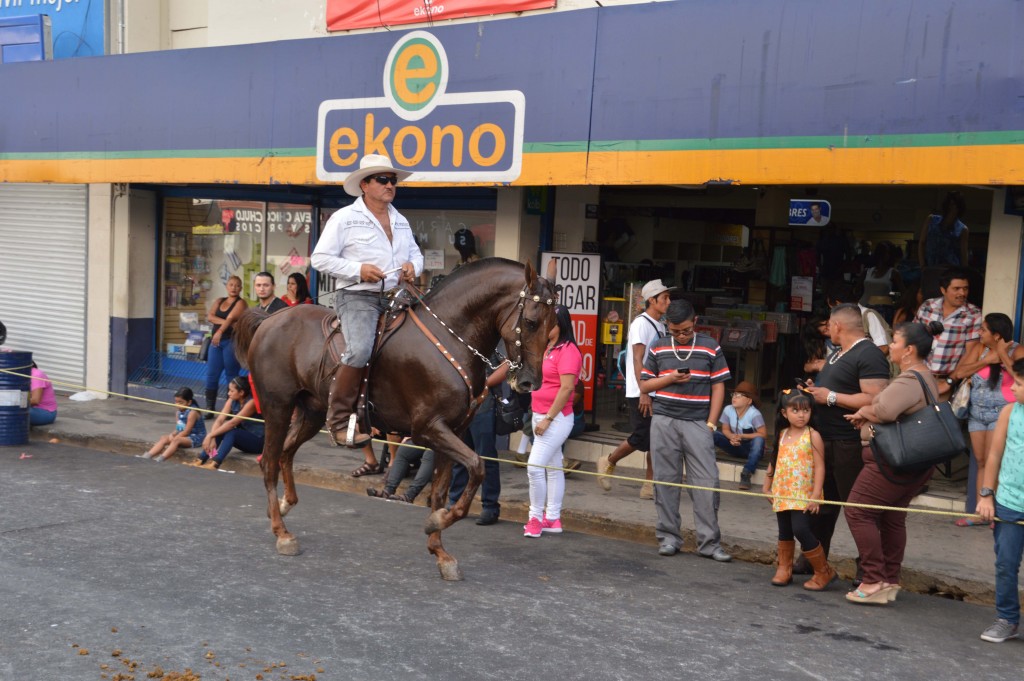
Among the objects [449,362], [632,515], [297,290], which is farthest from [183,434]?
[449,362]

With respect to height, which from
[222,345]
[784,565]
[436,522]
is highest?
[222,345]

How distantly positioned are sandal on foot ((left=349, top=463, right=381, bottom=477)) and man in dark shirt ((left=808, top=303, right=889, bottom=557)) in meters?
5.08

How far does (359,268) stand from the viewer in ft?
26.1

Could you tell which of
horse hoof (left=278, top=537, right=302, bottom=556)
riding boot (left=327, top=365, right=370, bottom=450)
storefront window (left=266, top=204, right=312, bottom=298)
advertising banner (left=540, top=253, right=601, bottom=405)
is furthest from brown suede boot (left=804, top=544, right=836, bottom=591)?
storefront window (left=266, top=204, right=312, bottom=298)

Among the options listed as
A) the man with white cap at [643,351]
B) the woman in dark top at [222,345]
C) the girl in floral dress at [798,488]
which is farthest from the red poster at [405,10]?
the girl in floral dress at [798,488]

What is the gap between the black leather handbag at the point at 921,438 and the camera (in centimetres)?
682

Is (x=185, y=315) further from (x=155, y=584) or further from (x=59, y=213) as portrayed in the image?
(x=155, y=584)

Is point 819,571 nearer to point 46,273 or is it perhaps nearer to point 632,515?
point 632,515

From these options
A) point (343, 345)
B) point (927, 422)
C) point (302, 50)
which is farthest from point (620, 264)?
point (927, 422)

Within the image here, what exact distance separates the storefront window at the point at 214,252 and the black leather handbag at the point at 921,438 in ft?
31.4

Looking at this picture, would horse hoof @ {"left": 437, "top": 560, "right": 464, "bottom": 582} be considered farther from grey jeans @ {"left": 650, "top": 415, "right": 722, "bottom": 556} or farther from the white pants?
grey jeans @ {"left": 650, "top": 415, "right": 722, "bottom": 556}

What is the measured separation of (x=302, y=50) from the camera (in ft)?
41.2

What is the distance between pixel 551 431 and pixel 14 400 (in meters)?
6.90

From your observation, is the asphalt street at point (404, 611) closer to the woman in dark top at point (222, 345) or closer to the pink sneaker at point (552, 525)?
the pink sneaker at point (552, 525)
